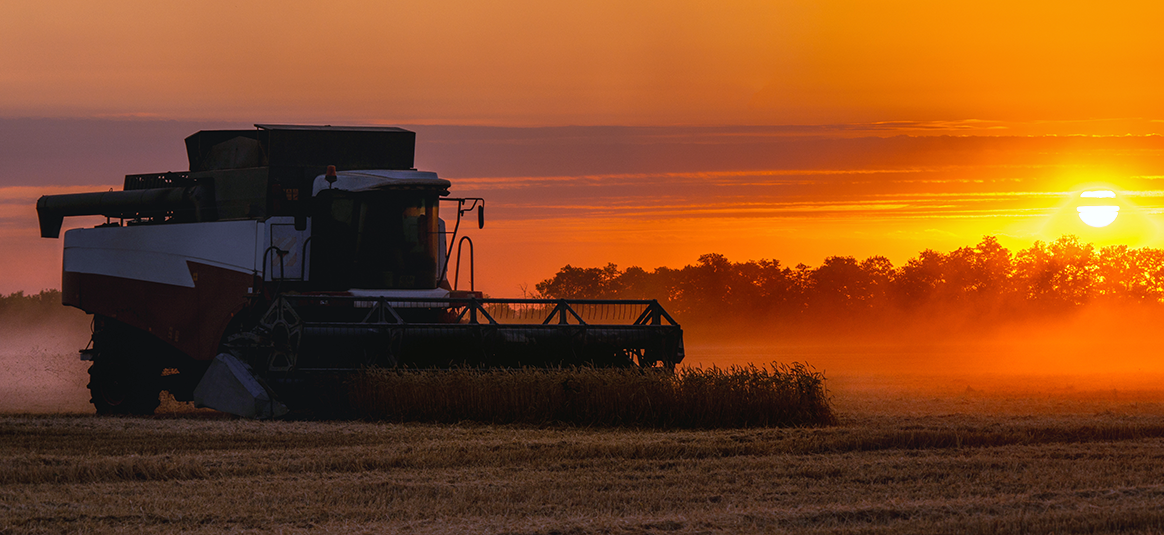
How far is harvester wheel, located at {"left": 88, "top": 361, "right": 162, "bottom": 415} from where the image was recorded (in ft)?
50.0

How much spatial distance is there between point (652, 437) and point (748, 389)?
6.24 feet

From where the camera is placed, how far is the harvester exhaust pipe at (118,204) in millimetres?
15406

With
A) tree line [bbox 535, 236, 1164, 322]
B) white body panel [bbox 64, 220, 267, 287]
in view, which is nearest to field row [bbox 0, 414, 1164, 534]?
white body panel [bbox 64, 220, 267, 287]

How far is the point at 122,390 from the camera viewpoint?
50.8 feet

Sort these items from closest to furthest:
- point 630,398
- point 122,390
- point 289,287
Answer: point 630,398
point 289,287
point 122,390

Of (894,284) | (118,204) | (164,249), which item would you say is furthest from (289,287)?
(894,284)

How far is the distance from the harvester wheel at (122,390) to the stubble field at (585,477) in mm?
2472

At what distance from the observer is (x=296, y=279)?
14492 millimetres

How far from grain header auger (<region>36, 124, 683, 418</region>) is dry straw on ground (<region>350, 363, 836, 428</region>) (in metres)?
0.79

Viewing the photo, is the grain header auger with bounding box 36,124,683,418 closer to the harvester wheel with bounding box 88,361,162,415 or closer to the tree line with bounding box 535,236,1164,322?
the harvester wheel with bounding box 88,361,162,415

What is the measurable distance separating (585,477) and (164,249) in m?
9.11

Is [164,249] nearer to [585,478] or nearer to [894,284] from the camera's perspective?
[585,478]

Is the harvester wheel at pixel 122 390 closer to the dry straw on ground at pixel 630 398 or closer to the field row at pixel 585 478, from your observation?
the field row at pixel 585 478

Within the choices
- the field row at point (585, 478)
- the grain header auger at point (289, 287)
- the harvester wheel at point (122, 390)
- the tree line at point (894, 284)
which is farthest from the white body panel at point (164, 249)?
the tree line at point (894, 284)
